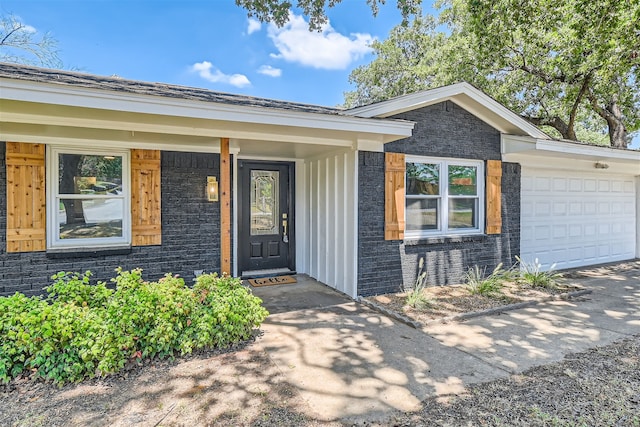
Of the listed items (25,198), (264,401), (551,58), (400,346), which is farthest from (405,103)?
(551,58)

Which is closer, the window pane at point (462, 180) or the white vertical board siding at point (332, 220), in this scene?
the white vertical board siding at point (332, 220)

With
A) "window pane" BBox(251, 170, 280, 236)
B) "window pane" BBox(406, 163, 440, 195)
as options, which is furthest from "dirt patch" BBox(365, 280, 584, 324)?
"window pane" BBox(251, 170, 280, 236)

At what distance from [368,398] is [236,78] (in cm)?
3076

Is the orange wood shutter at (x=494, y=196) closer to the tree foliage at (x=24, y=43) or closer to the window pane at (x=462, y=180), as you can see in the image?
the window pane at (x=462, y=180)

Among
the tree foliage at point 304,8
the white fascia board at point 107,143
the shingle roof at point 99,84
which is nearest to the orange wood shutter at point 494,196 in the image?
the tree foliage at point 304,8

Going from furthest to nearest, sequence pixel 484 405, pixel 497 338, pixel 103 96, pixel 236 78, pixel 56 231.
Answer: pixel 236 78 → pixel 56 231 → pixel 497 338 → pixel 103 96 → pixel 484 405

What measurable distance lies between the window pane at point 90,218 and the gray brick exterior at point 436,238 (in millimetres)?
3645

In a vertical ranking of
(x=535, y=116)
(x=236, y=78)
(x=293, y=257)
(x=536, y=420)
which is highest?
(x=236, y=78)

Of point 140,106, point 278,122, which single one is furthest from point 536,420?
point 140,106

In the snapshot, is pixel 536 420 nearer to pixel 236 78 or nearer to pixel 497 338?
pixel 497 338

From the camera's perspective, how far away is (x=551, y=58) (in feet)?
36.2

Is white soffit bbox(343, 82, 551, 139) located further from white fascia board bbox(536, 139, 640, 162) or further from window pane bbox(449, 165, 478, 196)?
window pane bbox(449, 165, 478, 196)

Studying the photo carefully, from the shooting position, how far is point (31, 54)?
11.6m

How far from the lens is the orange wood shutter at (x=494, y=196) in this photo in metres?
6.82
